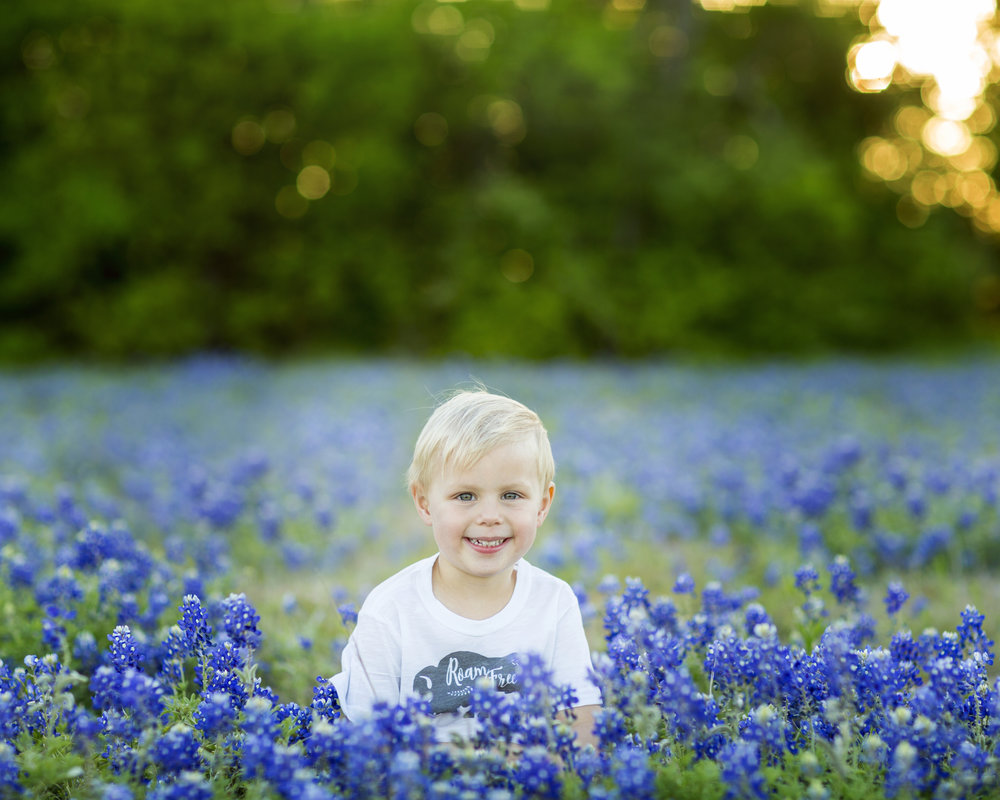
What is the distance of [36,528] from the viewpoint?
15.1 feet

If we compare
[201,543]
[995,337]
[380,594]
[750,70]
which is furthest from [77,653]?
[995,337]

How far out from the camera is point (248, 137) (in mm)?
19188

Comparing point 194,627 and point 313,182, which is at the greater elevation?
point 313,182

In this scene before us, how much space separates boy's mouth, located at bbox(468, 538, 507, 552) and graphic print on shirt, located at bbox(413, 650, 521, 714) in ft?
0.96

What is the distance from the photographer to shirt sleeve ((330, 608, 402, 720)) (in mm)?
2416

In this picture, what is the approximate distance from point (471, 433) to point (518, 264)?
1807 cm

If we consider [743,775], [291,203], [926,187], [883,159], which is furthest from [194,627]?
[926,187]

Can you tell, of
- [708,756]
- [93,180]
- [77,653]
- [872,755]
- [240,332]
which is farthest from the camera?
[240,332]

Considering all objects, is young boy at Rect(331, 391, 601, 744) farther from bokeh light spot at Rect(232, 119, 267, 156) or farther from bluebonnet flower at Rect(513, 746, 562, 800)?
bokeh light spot at Rect(232, 119, 267, 156)

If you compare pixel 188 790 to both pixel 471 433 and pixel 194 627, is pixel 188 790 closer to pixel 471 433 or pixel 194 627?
pixel 194 627

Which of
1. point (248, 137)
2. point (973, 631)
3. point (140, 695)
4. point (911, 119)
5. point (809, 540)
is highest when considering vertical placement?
point (911, 119)

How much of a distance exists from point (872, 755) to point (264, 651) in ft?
7.27

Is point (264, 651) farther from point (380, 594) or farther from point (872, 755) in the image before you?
point (872, 755)

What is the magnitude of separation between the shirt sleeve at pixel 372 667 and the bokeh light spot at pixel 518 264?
58.1 feet
